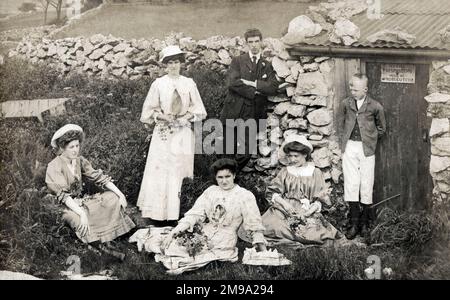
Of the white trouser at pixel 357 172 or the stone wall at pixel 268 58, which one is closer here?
the white trouser at pixel 357 172

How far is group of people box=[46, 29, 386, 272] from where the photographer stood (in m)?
5.45

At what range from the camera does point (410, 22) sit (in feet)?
18.1

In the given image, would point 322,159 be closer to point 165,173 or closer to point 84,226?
point 165,173

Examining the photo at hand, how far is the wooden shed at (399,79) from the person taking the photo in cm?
541

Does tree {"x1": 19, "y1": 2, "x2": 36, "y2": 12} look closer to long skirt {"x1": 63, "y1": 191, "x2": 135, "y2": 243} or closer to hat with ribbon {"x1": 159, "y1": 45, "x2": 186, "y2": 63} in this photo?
hat with ribbon {"x1": 159, "y1": 45, "x2": 186, "y2": 63}

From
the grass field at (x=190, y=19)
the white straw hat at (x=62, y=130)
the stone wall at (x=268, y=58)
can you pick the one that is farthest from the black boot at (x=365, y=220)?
the white straw hat at (x=62, y=130)

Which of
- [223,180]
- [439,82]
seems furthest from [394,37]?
[223,180]

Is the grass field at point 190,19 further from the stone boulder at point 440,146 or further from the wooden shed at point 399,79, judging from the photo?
the stone boulder at point 440,146

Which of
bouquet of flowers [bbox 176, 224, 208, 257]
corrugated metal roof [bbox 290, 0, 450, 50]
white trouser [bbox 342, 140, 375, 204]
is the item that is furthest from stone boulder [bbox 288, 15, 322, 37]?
bouquet of flowers [bbox 176, 224, 208, 257]

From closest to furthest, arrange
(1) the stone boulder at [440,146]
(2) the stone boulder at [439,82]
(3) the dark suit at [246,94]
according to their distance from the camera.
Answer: (2) the stone boulder at [439,82] < (1) the stone boulder at [440,146] < (3) the dark suit at [246,94]

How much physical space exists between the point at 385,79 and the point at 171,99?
84.9 inches

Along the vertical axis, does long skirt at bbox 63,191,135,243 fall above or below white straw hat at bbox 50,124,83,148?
below

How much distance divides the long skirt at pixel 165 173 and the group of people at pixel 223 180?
0.03 feet

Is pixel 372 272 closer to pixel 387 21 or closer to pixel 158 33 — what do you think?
pixel 387 21
